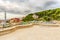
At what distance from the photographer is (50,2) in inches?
340

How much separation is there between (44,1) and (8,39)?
5.97 meters

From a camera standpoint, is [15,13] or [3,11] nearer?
[3,11]

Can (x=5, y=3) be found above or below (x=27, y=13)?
above

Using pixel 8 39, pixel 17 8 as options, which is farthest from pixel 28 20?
pixel 8 39

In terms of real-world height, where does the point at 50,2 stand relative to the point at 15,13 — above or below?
above

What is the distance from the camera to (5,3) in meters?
7.79

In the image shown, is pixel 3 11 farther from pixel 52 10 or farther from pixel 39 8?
pixel 52 10

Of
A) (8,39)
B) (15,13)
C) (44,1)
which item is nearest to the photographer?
(8,39)

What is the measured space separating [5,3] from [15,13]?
29.3 inches

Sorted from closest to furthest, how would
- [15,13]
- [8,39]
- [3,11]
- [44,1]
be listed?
1. [8,39]
2. [3,11]
3. [15,13]
4. [44,1]

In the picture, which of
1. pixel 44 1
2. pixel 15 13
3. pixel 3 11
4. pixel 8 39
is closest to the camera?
pixel 8 39

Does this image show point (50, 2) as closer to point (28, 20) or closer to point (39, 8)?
point (39, 8)

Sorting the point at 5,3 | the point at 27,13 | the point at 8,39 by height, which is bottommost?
the point at 8,39

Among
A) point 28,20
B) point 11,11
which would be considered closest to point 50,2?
point 28,20
